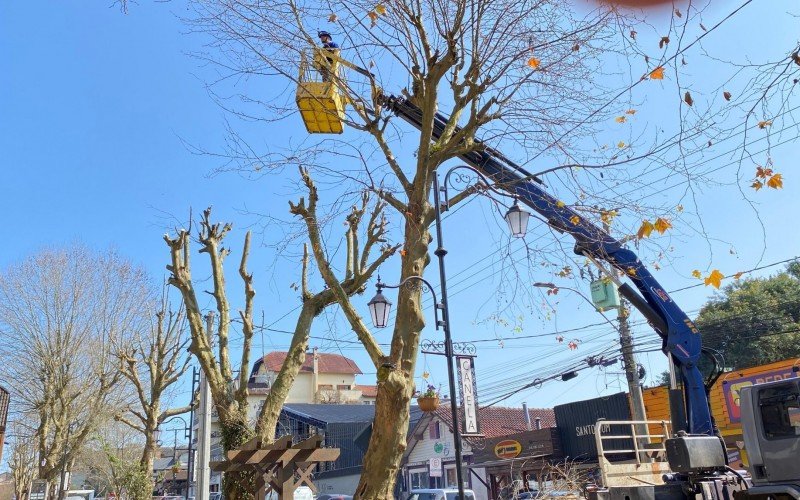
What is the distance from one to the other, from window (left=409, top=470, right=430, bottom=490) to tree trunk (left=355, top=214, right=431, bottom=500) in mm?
26989

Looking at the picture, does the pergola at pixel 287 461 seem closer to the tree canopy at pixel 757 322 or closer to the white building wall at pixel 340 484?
the tree canopy at pixel 757 322

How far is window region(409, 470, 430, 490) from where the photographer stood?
3225cm

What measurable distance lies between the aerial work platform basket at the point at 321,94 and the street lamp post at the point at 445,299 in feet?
5.61

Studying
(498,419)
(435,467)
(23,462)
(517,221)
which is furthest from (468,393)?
(23,462)

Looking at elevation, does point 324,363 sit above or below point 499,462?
above

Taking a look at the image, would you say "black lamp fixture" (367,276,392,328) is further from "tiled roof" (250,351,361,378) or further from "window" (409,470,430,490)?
"tiled roof" (250,351,361,378)

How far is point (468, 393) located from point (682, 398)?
1282 cm

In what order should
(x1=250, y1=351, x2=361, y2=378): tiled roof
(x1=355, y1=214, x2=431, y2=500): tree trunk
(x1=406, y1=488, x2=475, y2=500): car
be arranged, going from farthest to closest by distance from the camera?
(x1=250, y1=351, x2=361, y2=378): tiled roof, (x1=406, y1=488, x2=475, y2=500): car, (x1=355, y1=214, x2=431, y2=500): tree trunk

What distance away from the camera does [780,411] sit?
6844 mm

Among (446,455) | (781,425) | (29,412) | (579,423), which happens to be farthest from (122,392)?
(781,425)

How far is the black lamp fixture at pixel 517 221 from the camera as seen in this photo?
832 cm

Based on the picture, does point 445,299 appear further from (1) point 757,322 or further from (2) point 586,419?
(1) point 757,322

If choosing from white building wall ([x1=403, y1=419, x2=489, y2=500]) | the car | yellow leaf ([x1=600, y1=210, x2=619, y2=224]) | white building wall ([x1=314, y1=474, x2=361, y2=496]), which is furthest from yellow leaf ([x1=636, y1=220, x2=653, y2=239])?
white building wall ([x1=314, y1=474, x2=361, y2=496])

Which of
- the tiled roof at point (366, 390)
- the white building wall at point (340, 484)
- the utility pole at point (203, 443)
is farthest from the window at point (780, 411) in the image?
the tiled roof at point (366, 390)
